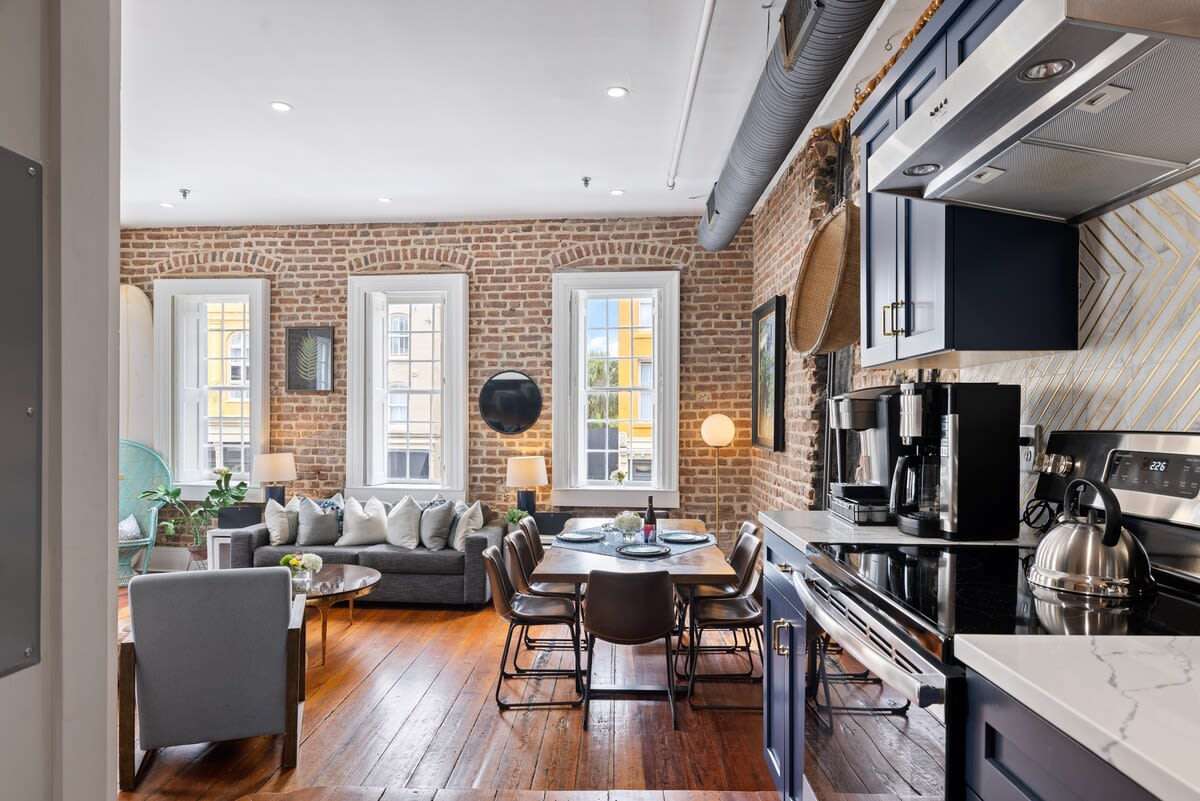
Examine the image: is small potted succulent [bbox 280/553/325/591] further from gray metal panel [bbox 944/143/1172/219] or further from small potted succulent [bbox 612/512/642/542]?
gray metal panel [bbox 944/143/1172/219]

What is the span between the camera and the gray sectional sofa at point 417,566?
17.4 feet

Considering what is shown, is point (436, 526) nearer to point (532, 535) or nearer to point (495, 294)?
point (532, 535)

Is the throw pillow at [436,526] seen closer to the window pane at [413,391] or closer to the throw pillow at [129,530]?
the window pane at [413,391]

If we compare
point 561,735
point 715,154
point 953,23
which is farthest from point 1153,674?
point 715,154

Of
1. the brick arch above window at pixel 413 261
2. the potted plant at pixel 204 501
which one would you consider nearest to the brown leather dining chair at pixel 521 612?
the brick arch above window at pixel 413 261

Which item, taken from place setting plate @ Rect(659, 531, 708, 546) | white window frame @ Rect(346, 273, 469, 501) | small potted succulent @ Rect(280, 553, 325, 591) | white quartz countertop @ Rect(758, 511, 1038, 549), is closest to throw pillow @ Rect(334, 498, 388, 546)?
white window frame @ Rect(346, 273, 469, 501)

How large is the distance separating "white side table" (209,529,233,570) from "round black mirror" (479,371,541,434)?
2.29 metres

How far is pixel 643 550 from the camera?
148 inches

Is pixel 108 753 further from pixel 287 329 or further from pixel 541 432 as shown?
pixel 287 329

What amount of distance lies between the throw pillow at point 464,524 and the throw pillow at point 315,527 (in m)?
0.97

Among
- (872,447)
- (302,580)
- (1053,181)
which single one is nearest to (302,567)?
(302,580)

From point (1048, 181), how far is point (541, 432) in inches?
189

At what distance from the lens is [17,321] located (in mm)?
1017

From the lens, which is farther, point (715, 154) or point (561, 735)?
point (715, 154)
